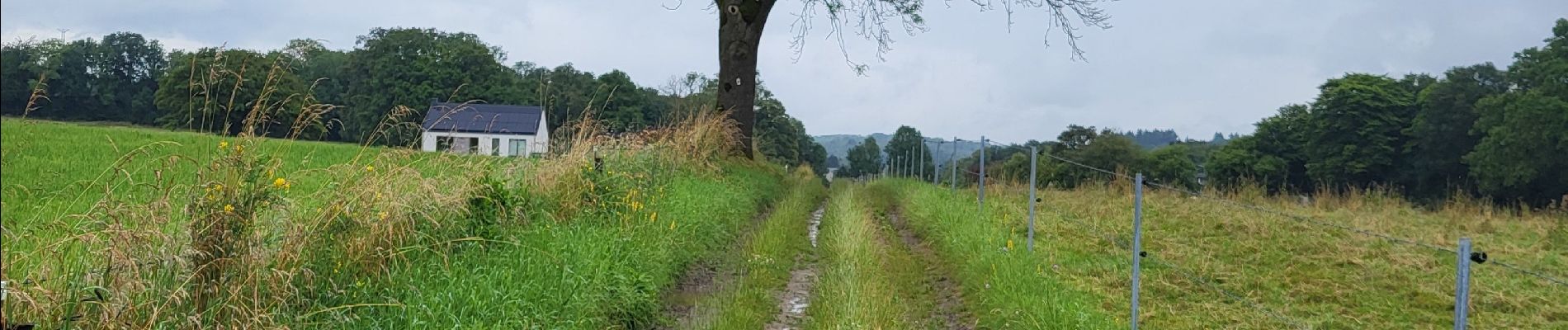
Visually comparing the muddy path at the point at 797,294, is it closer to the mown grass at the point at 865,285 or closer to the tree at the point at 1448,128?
the mown grass at the point at 865,285

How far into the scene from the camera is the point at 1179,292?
713 cm

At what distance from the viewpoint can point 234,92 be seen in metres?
4.25

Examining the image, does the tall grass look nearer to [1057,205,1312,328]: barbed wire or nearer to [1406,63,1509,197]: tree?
[1057,205,1312,328]: barbed wire

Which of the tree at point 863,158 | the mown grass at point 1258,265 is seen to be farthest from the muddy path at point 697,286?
the tree at point 863,158

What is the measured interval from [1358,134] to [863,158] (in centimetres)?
6820

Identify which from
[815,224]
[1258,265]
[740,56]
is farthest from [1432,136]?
[1258,265]

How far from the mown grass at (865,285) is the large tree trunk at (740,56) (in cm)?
790

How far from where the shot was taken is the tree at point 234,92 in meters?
4.37

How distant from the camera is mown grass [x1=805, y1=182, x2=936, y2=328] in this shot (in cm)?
613

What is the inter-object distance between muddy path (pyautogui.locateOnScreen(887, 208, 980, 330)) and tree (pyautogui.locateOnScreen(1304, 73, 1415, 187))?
40487mm

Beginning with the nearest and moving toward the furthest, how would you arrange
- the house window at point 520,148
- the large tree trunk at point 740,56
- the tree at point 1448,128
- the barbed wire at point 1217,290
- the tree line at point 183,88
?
the tree line at point 183,88, the barbed wire at point 1217,290, the house window at point 520,148, the large tree trunk at point 740,56, the tree at point 1448,128

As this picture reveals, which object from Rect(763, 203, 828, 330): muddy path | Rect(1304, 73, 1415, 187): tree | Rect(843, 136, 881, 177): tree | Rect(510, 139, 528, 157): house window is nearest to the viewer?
Rect(763, 203, 828, 330): muddy path

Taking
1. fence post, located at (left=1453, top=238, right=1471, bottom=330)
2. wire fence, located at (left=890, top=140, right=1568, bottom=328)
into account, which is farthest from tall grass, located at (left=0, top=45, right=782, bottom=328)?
fence post, located at (left=1453, top=238, right=1471, bottom=330)

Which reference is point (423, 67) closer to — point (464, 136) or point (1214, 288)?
point (464, 136)
